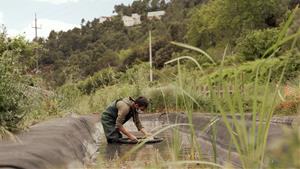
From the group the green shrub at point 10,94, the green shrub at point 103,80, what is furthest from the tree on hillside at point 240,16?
the green shrub at point 10,94

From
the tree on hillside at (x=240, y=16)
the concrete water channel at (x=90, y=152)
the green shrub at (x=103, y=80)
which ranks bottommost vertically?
the green shrub at (x=103, y=80)

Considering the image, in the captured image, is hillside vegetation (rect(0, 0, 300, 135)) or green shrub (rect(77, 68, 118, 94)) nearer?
hillside vegetation (rect(0, 0, 300, 135))

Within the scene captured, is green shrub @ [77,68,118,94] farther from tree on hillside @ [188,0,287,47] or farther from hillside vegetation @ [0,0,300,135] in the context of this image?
tree on hillside @ [188,0,287,47]

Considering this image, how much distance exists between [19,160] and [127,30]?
77873 mm

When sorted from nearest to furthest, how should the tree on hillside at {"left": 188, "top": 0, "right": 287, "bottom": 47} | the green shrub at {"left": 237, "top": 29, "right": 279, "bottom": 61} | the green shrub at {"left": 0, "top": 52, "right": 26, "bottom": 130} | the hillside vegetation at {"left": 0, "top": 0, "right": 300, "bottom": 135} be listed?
the hillside vegetation at {"left": 0, "top": 0, "right": 300, "bottom": 135} < the green shrub at {"left": 0, "top": 52, "right": 26, "bottom": 130} < the green shrub at {"left": 237, "top": 29, "right": 279, "bottom": 61} < the tree on hillside at {"left": 188, "top": 0, "right": 287, "bottom": 47}

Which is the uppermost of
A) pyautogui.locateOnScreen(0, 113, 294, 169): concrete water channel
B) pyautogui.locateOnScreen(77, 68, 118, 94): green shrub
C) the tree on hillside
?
the tree on hillside

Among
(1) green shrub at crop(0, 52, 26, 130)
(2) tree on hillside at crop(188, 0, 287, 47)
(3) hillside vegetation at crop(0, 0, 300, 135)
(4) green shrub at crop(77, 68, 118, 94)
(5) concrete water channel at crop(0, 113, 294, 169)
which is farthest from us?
(2) tree on hillside at crop(188, 0, 287, 47)

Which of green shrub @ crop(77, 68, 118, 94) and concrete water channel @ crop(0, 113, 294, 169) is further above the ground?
concrete water channel @ crop(0, 113, 294, 169)

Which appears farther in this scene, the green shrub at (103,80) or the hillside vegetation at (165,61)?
the green shrub at (103,80)

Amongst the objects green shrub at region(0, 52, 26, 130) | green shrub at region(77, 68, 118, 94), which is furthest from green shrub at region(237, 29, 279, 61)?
green shrub at region(0, 52, 26, 130)

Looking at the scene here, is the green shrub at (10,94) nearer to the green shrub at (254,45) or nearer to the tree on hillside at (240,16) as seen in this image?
the green shrub at (254,45)

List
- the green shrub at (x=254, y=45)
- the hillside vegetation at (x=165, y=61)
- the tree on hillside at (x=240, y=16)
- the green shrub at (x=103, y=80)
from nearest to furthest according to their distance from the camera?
the hillside vegetation at (x=165, y=61)
the green shrub at (x=103, y=80)
the green shrub at (x=254, y=45)
the tree on hillside at (x=240, y=16)

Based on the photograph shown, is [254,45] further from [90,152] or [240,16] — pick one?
[90,152]

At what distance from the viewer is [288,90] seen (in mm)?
13070
